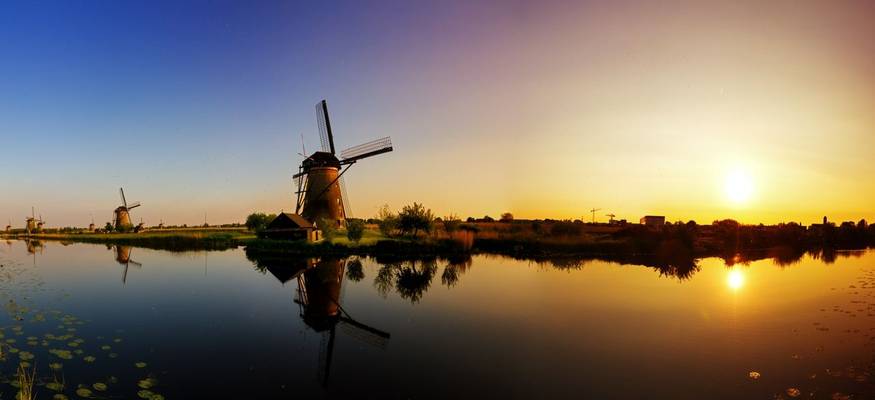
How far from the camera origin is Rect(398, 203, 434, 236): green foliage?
46.8 metres

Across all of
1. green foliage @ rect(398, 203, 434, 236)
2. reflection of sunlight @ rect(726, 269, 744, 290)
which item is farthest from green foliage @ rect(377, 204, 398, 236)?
reflection of sunlight @ rect(726, 269, 744, 290)

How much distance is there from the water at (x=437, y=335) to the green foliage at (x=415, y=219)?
2133cm

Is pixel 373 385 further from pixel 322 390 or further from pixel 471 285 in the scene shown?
pixel 471 285

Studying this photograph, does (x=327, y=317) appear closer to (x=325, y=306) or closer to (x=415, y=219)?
(x=325, y=306)

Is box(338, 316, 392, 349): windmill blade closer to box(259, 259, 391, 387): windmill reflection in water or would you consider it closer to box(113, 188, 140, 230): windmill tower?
box(259, 259, 391, 387): windmill reflection in water

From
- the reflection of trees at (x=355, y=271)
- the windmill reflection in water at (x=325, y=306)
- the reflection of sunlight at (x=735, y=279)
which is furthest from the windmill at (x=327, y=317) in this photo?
the reflection of sunlight at (x=735, y=279)

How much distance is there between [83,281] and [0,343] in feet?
47.3

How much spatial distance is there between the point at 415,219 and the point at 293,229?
13.4 metres

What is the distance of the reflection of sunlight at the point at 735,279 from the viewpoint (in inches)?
918

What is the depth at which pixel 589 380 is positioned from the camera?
952 cm

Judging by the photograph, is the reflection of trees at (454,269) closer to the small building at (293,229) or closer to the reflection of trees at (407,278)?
the reflection of trees at (407,278)

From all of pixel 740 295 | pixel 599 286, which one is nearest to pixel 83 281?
pixel 599 286

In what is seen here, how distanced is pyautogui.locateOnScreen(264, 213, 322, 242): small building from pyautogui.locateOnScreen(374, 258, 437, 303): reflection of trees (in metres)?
15.9

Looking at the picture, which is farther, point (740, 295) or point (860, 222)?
point (860, 222)
